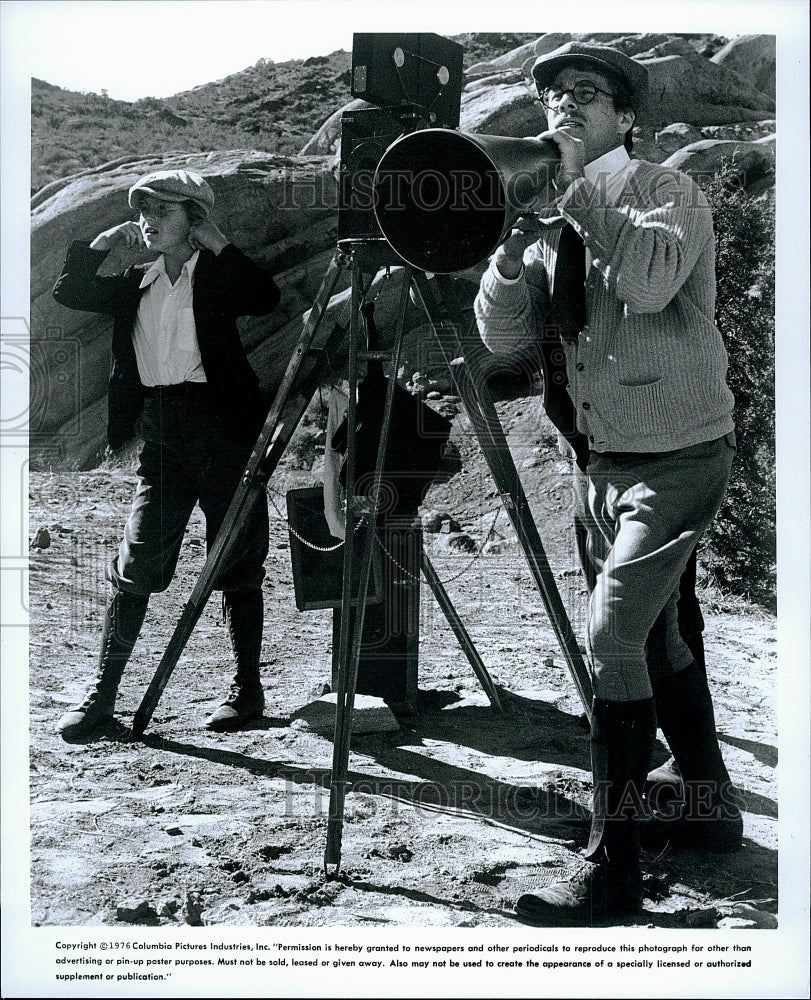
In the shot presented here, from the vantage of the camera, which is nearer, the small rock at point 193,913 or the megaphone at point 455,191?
the megaphone at point 455,191

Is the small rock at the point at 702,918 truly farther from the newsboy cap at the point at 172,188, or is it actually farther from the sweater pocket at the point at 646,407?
the newsboy cap at the point at 172,188

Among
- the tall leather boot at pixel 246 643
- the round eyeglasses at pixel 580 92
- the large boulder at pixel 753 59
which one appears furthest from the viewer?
the tall leather boot at pixel 246 643

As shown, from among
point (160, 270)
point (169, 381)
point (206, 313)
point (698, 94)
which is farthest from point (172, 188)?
point (698, 94)

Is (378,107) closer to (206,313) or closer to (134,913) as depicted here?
(206,313)

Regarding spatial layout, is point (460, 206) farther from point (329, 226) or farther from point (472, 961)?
point (472, 961)

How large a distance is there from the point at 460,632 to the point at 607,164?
6.21 ft

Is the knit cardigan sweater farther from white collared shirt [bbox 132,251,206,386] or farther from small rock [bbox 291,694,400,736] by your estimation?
small rock [bbox 291,694,400,736]

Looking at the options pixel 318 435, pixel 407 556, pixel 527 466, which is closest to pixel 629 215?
pixel 407 556

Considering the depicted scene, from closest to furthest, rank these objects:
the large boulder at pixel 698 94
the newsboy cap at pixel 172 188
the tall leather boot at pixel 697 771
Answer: the tall leather boot at pixel 697 771 → the newsboy cap at pixel 172 188 → the large boulder at pixel 698 94

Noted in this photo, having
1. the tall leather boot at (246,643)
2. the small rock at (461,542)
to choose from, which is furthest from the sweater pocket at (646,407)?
the small rock at (461,542)

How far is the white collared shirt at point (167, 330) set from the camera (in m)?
4.25

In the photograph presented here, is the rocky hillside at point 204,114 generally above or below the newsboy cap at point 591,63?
above

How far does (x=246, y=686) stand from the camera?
4465 millimetres

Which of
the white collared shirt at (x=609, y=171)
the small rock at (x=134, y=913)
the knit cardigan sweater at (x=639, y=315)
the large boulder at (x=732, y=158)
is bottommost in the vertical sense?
the small rock at (x=134, y=913)
